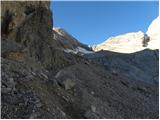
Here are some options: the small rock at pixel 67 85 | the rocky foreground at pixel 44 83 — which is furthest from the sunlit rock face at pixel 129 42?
the small rock at pixel 67 85

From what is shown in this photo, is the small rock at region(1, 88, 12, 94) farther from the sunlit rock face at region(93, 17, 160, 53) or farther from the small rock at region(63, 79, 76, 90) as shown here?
the sunlit rock face at region(93, 17, 160, 53)

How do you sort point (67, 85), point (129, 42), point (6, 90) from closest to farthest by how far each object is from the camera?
point (6, 90) < point (67, 85) < point (129, 42)

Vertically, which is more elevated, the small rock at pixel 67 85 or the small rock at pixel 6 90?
the small rock at pixel 6 90

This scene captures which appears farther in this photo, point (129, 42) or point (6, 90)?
point (129, 42)

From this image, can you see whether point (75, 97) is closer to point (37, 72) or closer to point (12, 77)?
point (37, 72)

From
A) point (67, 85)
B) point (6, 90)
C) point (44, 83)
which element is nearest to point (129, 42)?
point (67, 85)

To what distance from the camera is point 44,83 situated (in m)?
19.0

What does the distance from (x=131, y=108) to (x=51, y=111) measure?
40.4ft

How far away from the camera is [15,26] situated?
26.2 metres

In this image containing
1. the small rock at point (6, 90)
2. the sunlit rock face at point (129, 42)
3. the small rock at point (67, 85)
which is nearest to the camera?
the small rock at point (6, 90)

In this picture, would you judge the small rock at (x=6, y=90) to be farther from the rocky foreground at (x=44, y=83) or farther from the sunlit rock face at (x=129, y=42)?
the sunlit rock face at (x=129, y=42)

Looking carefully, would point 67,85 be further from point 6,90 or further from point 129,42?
point 129,42

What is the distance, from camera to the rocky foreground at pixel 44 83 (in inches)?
617

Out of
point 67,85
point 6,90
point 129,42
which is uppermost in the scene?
point 129,42
